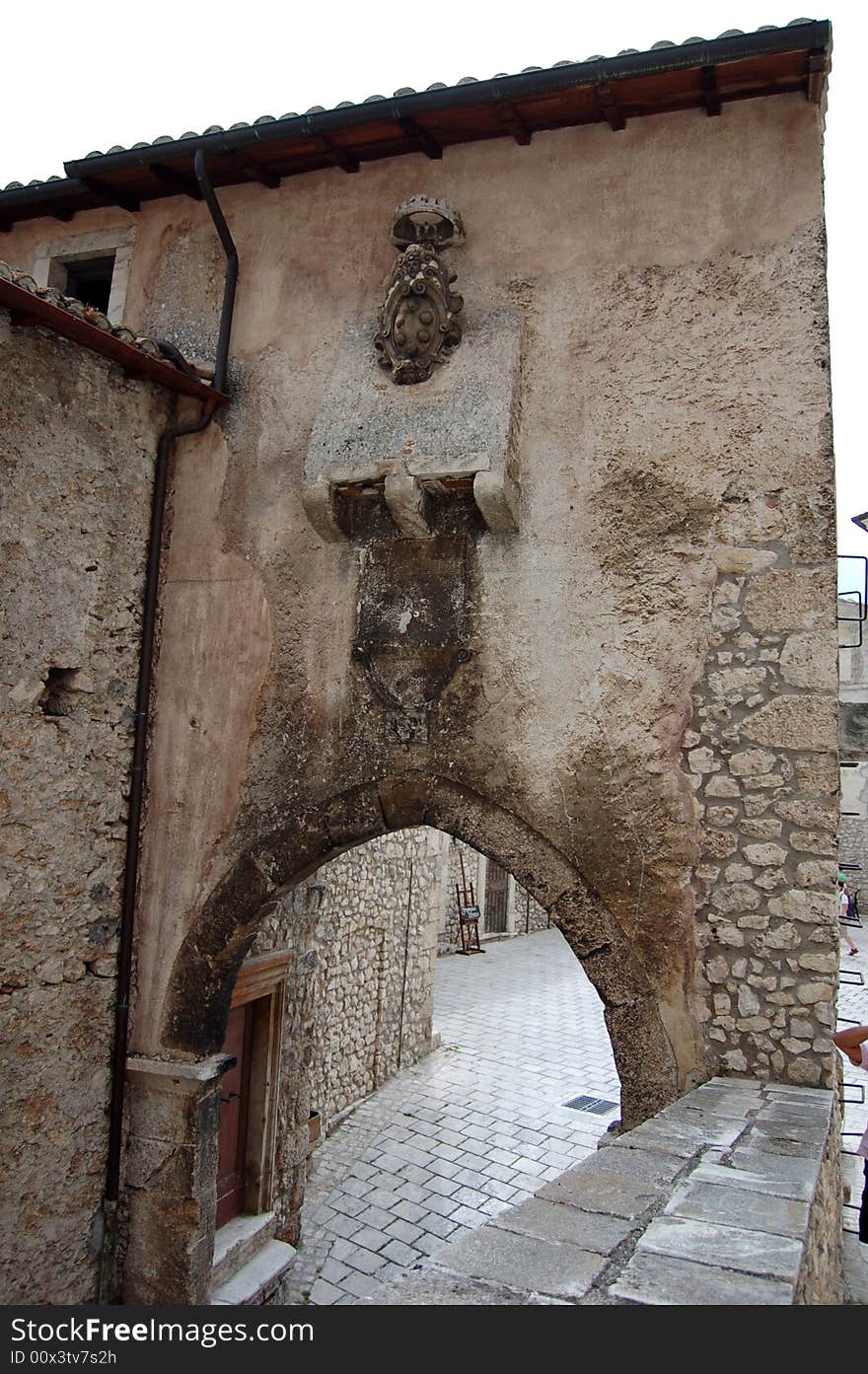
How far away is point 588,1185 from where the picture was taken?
249 centimetres

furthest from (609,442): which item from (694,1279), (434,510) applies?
(694,1279)

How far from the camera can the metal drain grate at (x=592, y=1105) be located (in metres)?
8.85

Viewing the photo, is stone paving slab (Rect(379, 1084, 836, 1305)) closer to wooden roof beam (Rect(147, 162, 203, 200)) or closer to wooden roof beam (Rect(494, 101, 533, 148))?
wooden roof beam (Rect(494, 101, 533, 148))

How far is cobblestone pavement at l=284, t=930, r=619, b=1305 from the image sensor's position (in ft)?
21.4

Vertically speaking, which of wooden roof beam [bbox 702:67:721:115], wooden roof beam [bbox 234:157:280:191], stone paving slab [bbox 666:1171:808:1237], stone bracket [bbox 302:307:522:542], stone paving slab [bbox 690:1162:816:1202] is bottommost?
stone paving slab [bbox 690:1162:816:1202]

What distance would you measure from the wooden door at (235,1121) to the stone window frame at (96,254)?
4.78m

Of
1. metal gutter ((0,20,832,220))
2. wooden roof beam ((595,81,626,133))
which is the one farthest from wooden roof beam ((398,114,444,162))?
wooden roof beam ((595,81,626,133))

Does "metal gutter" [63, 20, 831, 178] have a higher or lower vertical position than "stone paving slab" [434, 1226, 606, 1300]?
higher

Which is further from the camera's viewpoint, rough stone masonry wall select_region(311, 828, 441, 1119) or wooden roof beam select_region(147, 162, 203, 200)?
rough stone masonry wall select_region(311, 828, 441, 1119)

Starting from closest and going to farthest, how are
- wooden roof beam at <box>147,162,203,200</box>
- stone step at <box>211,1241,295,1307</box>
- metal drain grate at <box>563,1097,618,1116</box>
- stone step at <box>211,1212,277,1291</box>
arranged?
wooden roof beam at <box>147,162,203,200</box> < stone step at <box>211,1241,295,1307</box> < stone step at <box>211,1212,277,1291</box> < metal drain grate at <box>563,1097,618,1116</box>

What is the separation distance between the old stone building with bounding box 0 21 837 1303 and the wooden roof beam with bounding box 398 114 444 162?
0.25 ft

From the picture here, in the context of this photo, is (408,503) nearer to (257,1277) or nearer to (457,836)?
(457,836)

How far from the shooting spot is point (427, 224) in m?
4.95
